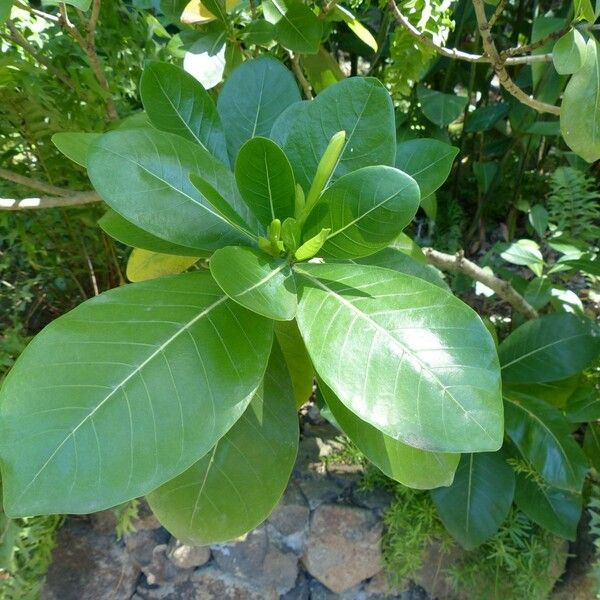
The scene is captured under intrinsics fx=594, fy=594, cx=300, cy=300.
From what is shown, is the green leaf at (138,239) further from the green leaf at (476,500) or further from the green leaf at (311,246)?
the green leaf at (476,500)

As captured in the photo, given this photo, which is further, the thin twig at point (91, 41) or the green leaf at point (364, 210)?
the thin twig at point (91, 41)

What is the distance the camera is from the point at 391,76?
4.85 ft

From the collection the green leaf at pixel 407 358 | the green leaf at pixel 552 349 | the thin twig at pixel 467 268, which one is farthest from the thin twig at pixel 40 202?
the green leaf at pixel 552 349

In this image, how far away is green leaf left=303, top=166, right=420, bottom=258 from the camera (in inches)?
27.5

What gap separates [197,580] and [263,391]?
115 cm

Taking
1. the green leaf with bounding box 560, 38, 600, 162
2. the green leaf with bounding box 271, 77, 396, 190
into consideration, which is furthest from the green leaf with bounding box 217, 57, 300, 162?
the green leaf with bounding box 560, 38, 600, 162

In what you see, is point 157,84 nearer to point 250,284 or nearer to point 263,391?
point 250,284

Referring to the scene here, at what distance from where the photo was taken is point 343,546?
1714 mm

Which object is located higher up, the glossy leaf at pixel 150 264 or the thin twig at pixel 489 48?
the thin twig at pixel 489 48

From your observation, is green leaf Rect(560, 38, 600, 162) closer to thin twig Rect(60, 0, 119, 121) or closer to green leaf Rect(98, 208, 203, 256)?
green leaf Rect(98, 208, 203, 256)

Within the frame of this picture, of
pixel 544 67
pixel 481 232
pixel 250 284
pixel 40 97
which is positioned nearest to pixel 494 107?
pixel 544 67

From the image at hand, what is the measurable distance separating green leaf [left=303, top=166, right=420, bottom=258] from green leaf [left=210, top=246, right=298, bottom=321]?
7cm

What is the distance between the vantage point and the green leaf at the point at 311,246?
71cm

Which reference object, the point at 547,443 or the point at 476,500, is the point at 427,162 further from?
the point at 476,500
